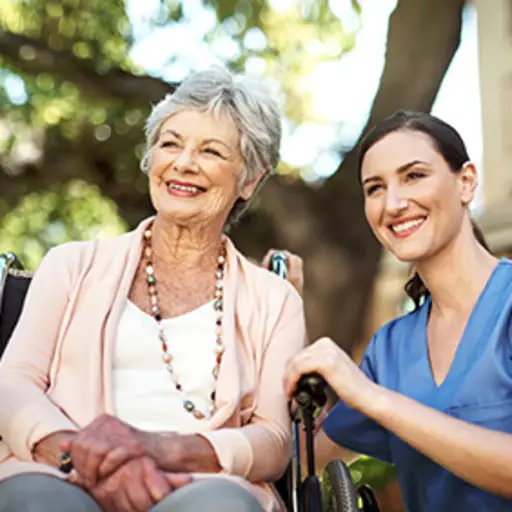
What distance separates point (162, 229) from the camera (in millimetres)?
2145

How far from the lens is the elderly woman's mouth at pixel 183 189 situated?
6.84 feet

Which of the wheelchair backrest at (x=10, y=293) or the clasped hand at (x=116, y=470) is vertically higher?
the wheelchair backrest at (x=10, y=293)

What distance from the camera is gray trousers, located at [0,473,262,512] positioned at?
1404 millimetres

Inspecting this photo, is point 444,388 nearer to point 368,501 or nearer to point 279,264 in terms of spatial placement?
point 368,501

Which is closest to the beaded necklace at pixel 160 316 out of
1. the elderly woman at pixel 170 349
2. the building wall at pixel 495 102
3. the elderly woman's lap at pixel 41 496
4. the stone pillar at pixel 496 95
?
the elderly woman at pixel 170 349

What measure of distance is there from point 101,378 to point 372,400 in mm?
611

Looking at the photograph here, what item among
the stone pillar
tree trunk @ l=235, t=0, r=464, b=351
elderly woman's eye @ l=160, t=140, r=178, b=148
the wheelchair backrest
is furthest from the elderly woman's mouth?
the stone pillar

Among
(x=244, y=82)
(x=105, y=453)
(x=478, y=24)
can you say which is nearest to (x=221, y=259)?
(x=244, y=82)

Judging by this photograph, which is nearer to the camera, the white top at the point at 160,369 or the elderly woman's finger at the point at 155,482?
the elderly woman's finger at the point at 155,482

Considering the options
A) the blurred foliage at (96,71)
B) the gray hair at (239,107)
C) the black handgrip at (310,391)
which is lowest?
the black handgrip at (310,391)

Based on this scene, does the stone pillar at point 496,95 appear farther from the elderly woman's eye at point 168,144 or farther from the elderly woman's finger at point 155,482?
the elderly woman's finger at point 155,482

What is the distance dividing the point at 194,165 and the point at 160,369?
537mm

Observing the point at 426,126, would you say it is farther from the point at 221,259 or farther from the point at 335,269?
the point at 335,269

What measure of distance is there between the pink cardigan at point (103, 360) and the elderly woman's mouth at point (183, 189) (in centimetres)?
16
